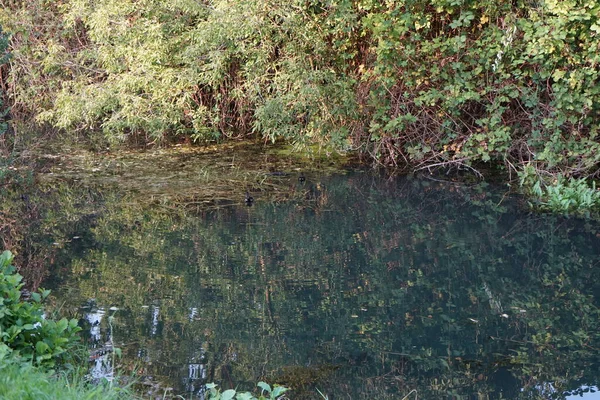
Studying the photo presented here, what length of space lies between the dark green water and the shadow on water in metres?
0.02

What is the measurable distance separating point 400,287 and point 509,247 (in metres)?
1.54

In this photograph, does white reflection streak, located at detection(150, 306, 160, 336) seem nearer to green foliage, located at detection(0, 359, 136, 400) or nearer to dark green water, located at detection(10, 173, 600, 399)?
dark green water, located at detection(10, 173, 600, 399)

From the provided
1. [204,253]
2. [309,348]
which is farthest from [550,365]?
[204,253]

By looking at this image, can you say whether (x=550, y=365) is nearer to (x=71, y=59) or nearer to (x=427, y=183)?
(x=427, y=183)

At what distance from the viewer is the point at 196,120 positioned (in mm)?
10914

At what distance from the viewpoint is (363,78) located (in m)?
9.48

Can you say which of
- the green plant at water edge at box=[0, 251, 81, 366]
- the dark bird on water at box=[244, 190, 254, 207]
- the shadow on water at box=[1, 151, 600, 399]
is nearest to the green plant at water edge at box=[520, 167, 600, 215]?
the shadow on water at box=[1, 151, 600, 399]

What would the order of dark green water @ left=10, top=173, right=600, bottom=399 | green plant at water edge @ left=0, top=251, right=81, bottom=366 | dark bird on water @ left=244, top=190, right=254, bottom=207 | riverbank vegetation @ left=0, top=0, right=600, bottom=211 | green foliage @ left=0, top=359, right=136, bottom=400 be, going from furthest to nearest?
riverbank vegetation @ left=0, top=0, right=600, bottom=211, dark bird on water @ left=244, top=190, right=254, bottom=207, dark green water @ left=10, top=173, right=600, bottom=399, green plant at water edge @ left=0, top=251, right=81, bottom=366, green foliage @ left=0, top=359, right=136, bottom=400

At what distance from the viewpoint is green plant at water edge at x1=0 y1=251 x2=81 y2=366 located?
3688 mm

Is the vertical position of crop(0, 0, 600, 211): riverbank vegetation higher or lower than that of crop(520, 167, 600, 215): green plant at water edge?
higher

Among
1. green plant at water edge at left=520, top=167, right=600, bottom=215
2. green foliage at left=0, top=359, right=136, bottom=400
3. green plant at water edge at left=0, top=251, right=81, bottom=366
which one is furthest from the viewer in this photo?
green plant at water edge at left=520, top=167, right=600, bottom=215

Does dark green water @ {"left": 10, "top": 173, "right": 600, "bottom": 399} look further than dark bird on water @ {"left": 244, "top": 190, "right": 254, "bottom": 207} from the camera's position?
No

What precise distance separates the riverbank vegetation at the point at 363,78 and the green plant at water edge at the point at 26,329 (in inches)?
234

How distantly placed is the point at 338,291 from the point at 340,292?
3 cm
